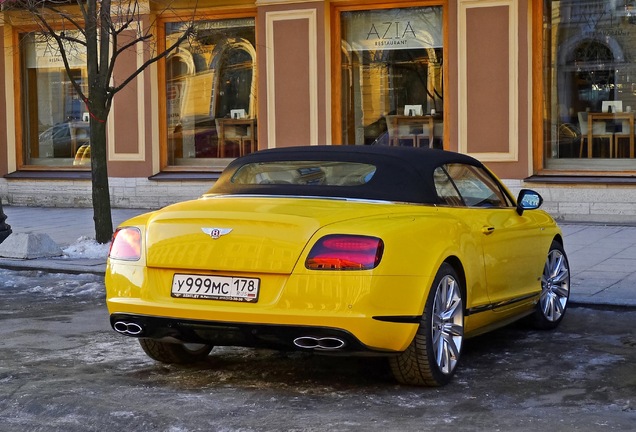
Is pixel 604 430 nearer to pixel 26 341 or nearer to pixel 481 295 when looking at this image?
pixel 481 295

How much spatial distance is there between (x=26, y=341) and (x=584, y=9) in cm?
1118

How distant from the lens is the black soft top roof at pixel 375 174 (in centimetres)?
661

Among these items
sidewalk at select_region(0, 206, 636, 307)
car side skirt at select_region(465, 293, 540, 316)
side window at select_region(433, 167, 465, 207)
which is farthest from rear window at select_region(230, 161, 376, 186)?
sidewalk at select_region(0, 206, 636, 307)

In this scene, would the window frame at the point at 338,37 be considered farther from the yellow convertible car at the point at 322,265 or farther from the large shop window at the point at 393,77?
the yellow convertible car at the point at 322,265

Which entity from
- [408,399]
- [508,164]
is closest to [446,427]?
[408,399]

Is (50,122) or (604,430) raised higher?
(50,122)

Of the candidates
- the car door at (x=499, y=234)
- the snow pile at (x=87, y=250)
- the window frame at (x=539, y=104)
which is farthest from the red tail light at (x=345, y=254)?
the window frame at (x=539, y=104)

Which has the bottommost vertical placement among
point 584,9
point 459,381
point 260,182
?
point 459,381

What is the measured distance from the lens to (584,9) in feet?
54.3

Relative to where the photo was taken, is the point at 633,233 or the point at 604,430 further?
the point at 633,233

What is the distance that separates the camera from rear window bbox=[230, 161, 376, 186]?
6750 mm

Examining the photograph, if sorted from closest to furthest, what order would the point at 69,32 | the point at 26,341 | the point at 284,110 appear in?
the point at 26,341, the point at 284,110, the point at 69,32

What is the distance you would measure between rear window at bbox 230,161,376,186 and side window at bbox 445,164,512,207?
2.11 feet

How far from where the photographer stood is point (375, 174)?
264 inches
